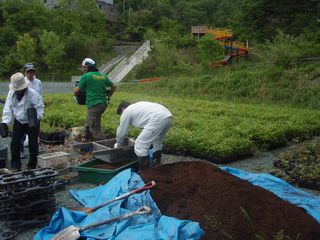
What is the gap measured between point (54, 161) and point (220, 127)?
13.8ft

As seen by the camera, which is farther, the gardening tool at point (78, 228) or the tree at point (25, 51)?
the tree at point (25, 51)

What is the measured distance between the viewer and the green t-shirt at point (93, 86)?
794 cm

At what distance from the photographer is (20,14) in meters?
47.6

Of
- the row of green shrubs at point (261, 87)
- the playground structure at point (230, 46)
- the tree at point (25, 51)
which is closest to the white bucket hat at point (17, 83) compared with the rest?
the row of green shrubs at point (261, 87)

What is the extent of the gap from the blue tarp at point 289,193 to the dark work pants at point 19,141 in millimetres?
3066

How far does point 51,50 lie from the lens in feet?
135

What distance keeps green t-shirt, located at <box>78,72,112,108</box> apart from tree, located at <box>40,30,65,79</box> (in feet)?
112

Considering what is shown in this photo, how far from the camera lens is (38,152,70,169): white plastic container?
675 centimetres

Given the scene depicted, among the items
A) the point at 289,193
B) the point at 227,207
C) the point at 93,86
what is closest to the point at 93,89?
the point at 93,86

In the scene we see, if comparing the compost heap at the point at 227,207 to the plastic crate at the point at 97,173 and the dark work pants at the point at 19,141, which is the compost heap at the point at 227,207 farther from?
the dark work pants at the point at 19,141

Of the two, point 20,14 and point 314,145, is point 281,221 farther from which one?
point 20,14

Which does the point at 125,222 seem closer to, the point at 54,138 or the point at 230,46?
the point at 54,138

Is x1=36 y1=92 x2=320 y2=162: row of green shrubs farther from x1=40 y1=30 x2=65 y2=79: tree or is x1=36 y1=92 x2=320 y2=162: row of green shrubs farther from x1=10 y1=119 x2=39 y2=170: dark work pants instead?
x1=40 y1=30 x2=65 y2=79: tree

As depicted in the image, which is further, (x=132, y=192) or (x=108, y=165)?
(x=108, y=165)
